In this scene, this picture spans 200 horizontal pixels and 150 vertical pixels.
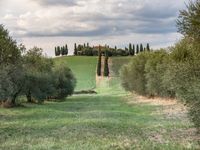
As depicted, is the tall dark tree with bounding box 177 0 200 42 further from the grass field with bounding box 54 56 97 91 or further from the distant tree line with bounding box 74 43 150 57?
the distant tree line with bounding box 74 43 150 57

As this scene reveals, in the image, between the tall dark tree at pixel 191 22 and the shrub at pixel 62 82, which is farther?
the shrub at pixel 62 82

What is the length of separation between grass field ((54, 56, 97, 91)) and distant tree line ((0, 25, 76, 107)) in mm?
50059

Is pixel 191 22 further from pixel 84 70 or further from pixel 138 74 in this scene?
pixel 84 70

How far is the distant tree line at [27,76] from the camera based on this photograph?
41.1 m

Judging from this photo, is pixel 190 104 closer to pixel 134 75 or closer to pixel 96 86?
pixel 134 75

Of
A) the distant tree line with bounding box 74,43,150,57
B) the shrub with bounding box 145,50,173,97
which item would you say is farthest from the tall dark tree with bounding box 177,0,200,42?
the distant tree line with bounding box 74,43,150,57

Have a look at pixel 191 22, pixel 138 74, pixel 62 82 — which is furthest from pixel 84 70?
pixel 191 22

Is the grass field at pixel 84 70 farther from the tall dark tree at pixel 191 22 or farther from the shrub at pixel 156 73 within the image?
the tall dark tree at pixel 191 22

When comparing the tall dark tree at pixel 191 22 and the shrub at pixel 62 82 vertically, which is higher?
the tall dark tree at pixel 191 22

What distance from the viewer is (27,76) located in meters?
56.7

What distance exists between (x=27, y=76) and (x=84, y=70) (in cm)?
10626

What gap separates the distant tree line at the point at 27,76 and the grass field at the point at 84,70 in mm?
50059

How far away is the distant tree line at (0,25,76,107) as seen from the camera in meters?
41.1

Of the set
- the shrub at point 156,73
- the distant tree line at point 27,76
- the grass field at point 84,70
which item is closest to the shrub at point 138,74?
the shrub at point 156,73
